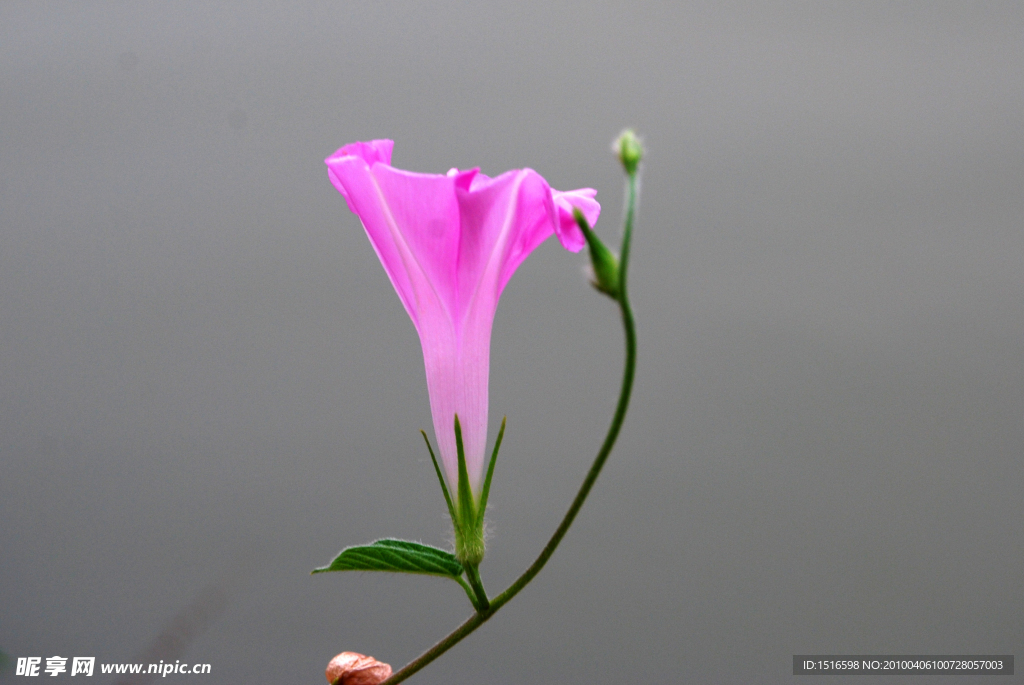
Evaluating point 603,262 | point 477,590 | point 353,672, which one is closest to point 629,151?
point 603,262

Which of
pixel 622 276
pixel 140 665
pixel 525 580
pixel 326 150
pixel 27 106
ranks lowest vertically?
pixel 140 665

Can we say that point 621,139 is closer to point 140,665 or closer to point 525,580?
point 525,580

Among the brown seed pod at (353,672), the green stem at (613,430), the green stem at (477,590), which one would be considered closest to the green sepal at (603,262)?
the green stem at (613,430)

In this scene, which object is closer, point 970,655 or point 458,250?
point 458,250

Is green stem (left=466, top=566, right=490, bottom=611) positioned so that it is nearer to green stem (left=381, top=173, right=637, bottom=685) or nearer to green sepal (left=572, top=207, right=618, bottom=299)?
green stem (left=381, top=173, right=637, bottom=685)

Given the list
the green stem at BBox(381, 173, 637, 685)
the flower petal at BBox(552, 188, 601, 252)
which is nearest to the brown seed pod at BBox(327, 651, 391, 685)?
the green stem at BBox(381, 173, 637, 685)

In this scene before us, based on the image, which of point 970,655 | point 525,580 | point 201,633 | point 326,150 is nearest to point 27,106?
point 326,150
